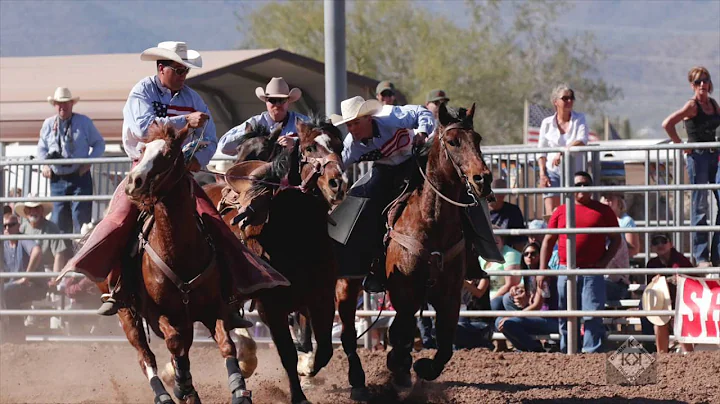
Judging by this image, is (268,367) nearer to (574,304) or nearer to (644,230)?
(574,304)

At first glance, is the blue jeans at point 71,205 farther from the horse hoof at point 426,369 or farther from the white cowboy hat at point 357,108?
the horse hoof at point 426,369

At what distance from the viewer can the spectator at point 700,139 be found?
9.77 m

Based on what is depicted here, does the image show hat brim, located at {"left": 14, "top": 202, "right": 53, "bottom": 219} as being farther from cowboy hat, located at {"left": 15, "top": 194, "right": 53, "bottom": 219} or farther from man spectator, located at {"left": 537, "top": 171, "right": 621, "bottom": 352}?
man spectator, located at {"left": 537, "top": 171, "right": 621, "bottom": 352}

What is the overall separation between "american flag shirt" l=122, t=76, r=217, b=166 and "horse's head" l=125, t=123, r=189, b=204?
707mm

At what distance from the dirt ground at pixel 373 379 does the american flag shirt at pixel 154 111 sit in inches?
78.6

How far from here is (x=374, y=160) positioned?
8.52 m

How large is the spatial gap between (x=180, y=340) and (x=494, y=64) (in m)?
50.0

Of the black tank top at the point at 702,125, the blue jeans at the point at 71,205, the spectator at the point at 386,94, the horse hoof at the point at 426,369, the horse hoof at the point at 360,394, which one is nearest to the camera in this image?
the horse hoof at the point at 426,369

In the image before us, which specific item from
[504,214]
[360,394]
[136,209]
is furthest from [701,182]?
[136,209]

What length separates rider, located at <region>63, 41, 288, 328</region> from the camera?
22.7ft

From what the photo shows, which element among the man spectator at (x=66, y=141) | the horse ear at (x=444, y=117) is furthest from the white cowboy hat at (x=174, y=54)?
the man spectator at (x=66, y=141)

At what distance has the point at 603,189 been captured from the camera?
960cm

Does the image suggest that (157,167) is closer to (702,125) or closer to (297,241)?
(297,241)

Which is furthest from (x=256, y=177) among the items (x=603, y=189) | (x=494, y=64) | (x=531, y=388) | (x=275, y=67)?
(x=494, y=64)
